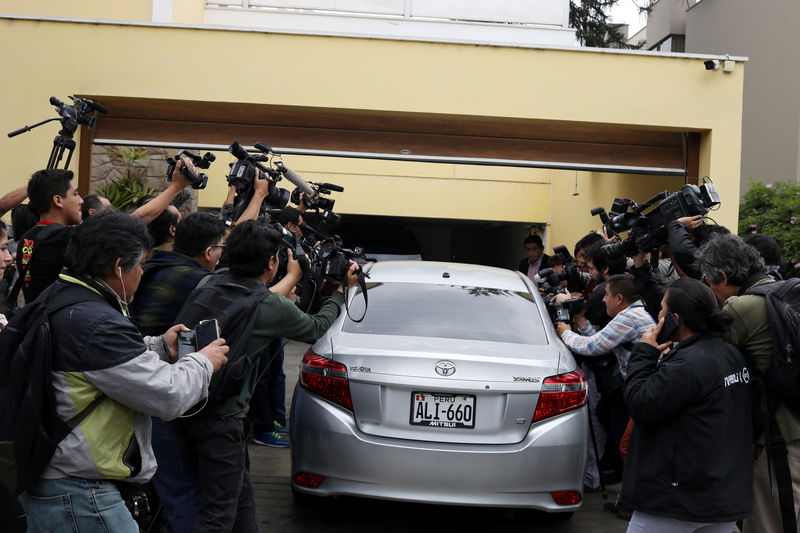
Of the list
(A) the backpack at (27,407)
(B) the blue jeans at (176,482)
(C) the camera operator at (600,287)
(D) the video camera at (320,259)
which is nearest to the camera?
(A) the backpack at (27,407)

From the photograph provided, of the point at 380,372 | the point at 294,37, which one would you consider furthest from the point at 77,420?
the point at 294,37

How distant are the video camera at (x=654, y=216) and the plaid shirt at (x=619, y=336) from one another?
1.32ft

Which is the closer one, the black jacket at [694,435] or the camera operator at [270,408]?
the black jacket at [694,435]

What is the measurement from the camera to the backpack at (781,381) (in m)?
3.71

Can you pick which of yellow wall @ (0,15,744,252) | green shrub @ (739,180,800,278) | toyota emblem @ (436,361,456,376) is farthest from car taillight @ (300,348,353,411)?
green shrub @ (739,180,800,278)

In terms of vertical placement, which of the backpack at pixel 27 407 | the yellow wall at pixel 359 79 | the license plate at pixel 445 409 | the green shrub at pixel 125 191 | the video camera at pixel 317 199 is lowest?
the license plate at pixel 445 409

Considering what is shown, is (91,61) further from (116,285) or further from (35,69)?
(116,285)

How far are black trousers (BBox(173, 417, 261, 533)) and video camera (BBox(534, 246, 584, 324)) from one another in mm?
2759

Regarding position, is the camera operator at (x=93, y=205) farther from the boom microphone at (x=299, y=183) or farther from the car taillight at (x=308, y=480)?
the car taillight at (x=308, y=480)

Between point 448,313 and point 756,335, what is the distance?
2.04m

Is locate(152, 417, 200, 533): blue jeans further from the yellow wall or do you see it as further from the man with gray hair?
the yellow wall

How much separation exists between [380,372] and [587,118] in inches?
212

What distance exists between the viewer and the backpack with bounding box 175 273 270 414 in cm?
373

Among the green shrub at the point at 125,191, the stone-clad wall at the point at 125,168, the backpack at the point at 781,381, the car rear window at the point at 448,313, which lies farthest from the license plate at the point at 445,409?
the stone-clad wall at the point at 125,168
